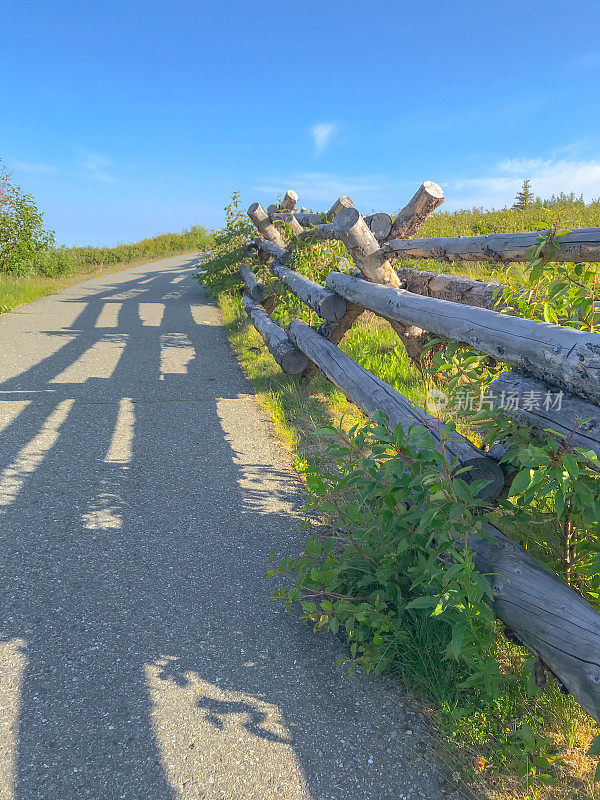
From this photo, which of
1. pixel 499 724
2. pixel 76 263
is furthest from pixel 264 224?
pixel 76 263

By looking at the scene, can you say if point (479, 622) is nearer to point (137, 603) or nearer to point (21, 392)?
point (137, 603)

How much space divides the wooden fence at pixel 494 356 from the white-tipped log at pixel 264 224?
3.80m

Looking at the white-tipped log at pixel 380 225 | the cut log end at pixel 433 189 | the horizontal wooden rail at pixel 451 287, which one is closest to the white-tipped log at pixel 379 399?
the horizontal wooden rail at pixel 451 287

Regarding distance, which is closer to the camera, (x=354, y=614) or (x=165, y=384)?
(x=354, y=614)

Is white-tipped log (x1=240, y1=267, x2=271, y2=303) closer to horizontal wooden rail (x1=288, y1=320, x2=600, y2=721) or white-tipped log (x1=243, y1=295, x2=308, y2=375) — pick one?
white-tipped log (x1=243, y1=295, x2=308, y2=375)

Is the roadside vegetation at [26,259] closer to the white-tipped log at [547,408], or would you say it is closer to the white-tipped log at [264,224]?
the white-tipped log at [264,224]

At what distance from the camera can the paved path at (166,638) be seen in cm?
181

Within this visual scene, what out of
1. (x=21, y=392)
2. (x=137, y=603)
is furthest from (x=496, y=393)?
(x=21, y=392)

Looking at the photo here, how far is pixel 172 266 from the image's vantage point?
1970 centimetres

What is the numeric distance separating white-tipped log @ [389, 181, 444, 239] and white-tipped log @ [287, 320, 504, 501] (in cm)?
Result: 124

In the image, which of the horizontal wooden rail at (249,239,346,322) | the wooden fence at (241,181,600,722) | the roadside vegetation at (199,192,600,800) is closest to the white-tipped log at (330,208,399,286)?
the wooden fence at (241,181,600,722)

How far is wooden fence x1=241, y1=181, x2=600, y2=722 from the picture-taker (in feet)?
5.98

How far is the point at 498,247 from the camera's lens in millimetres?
3963

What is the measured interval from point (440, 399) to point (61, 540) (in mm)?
2199
